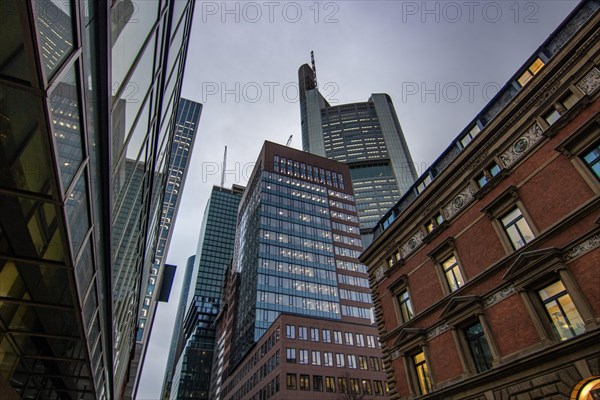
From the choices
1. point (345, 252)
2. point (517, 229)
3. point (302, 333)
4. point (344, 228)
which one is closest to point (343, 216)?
point (344, 228)

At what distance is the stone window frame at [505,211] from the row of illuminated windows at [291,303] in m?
58.3

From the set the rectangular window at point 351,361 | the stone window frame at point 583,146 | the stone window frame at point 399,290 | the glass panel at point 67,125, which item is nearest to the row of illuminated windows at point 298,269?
the rectangular window at point 351,361

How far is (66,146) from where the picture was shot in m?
4.98

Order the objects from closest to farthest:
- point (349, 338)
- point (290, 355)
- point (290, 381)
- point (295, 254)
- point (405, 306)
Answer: point (405, 306) < point (290, 381) < point (290, 355) < point (349, 338) < point (295, 254)

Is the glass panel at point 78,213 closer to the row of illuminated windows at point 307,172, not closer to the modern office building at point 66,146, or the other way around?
the modern office building at point 66,146

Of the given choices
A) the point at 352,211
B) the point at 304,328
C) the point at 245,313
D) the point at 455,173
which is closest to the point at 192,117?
the point at 352,211

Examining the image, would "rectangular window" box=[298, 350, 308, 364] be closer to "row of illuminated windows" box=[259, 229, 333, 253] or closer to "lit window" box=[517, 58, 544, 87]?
"row of illuminated windows" box=[259, 229, 333, 253]

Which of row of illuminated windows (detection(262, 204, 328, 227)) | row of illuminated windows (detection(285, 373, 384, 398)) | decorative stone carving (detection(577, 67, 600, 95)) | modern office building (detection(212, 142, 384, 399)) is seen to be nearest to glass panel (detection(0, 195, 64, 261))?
decorative stone carving (detection(577, 67, 600, 95))

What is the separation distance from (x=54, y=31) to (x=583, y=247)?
16.5 meters

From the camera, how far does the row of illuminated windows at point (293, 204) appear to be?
284ft

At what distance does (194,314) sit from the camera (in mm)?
167375

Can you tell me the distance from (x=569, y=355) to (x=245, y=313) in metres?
72.1

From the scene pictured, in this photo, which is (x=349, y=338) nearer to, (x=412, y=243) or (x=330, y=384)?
(x=330, y=384)

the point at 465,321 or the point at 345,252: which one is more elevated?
the point at 345,252
